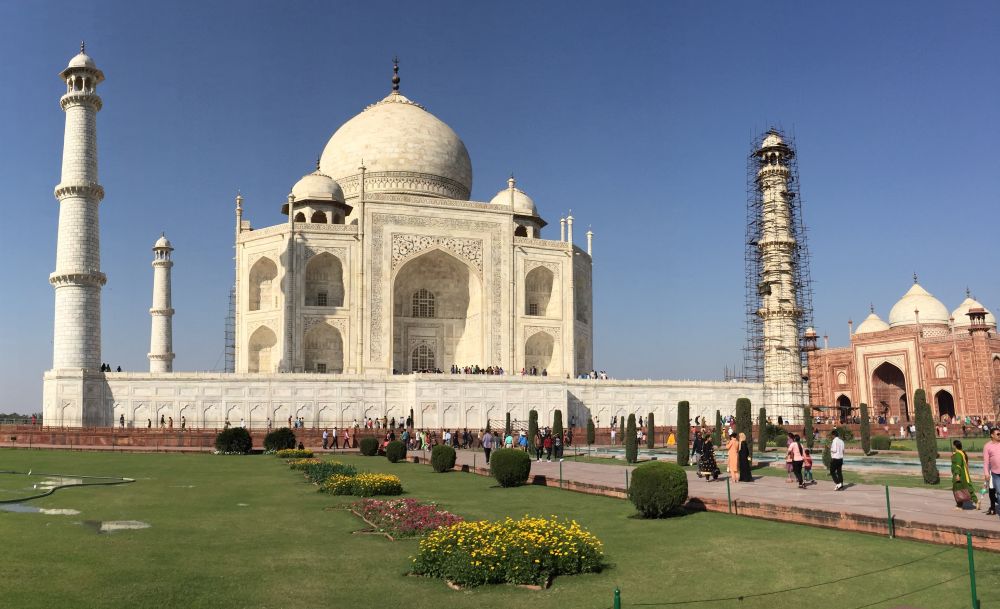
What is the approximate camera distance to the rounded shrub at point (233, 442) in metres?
23.8

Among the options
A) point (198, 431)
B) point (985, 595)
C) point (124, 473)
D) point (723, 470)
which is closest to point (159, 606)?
point (985, 595)

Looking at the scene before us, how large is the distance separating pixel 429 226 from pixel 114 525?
28.3 meters

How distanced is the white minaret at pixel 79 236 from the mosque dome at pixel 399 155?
45.6 feet

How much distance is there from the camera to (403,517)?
1012 cm

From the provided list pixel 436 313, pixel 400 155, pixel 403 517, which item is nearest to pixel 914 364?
pixel 436 313

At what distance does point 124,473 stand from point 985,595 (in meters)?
15.1

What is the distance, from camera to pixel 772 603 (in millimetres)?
6352

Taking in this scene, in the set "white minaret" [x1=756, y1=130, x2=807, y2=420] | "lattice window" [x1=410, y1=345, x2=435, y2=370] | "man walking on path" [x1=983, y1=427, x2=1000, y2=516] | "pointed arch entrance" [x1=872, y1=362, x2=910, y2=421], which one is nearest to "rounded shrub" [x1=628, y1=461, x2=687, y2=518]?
"man walking on path" [x1=983, y1=427, x2=1000, y2=516]

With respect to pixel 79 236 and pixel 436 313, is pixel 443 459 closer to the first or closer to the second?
pixel 79 236

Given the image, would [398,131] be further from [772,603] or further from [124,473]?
[772,603]

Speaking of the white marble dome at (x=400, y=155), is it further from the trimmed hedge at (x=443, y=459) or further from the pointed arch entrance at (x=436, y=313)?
the trimmed hedge at (x=443, y=459)

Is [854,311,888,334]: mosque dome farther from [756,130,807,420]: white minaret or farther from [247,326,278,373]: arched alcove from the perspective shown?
[247,326,278,373]: arched alcove

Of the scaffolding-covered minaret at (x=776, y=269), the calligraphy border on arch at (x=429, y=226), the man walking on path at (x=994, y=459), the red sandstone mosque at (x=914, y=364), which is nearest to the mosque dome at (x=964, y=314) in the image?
the red sandstone mosque at (x=914, y=364)

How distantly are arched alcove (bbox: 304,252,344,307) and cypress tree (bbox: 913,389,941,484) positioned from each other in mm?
25832
